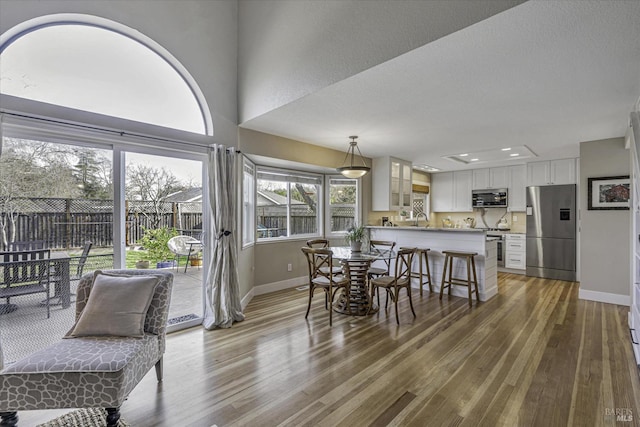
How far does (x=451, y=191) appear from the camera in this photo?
7688mm

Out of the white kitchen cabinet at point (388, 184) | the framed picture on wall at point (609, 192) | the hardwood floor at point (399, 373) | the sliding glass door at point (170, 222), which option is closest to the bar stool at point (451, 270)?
the hardwood floor at point (399, 373)

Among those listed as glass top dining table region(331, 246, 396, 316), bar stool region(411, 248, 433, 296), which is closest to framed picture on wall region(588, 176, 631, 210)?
bar stool region(411, 248, 433, 296)

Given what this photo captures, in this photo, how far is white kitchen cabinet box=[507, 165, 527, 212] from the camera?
647 cm

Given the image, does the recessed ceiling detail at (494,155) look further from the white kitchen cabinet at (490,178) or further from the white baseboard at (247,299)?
the white baseboard at (247,299)

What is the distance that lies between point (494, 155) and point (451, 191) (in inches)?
80.5

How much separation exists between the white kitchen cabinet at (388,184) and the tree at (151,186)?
3793 mm

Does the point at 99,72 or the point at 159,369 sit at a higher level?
the point at 99,72

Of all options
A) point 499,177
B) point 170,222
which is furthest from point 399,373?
point 499,177

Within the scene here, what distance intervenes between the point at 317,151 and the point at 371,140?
95cm

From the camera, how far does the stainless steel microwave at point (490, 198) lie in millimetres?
6734

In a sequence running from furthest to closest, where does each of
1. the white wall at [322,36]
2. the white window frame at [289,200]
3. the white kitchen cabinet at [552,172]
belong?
the white kitchen cabinet at [552,172]
the white window frame at [289,200]
the white wall at [322,36]

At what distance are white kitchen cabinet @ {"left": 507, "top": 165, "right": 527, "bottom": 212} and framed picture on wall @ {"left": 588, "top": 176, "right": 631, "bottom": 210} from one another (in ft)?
6.67

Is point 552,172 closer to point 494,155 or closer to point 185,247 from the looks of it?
point 494,155

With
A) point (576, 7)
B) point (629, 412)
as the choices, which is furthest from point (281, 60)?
point (629, 412)
